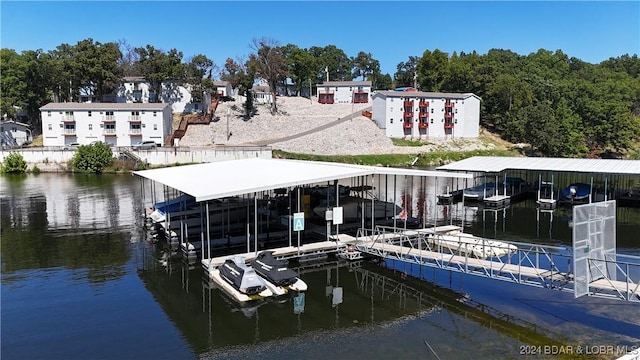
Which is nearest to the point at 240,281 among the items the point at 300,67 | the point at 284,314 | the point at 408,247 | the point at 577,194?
the point at 284,314

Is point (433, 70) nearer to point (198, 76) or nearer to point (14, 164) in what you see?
point (198, 76)

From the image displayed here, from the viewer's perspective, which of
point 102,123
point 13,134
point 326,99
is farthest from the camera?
point 326,99

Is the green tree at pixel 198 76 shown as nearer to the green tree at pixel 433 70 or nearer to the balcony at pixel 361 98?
the balcony at pixel 361 98

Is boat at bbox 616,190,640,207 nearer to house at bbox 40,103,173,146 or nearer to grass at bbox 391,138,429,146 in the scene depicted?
grass at bbox 391,138,429,146

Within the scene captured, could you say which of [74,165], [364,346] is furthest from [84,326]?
[74,165]

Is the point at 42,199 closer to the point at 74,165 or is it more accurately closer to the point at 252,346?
the point at 74,165

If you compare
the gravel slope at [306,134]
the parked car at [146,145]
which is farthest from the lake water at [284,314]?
the gravel slope at [306,134]
